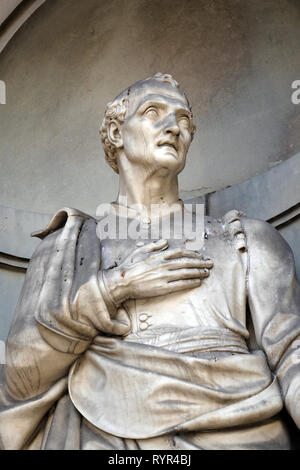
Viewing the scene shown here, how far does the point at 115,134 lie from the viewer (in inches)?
203

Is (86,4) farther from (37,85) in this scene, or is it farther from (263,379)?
(263,379)

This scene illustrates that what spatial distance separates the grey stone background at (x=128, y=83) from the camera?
6.01 meters

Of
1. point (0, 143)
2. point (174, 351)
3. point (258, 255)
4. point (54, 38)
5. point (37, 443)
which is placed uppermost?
point (54, 38)

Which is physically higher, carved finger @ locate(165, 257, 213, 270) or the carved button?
carved finger @ locate(165, 257, 213, 270)

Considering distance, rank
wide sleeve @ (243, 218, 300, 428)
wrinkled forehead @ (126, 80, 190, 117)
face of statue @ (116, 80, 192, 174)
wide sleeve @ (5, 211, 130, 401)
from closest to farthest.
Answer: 1. wide sleeve @ (243, 218, 300, 428)
2. wide sleeve @ (5, 211, 130, 401)
3. face of statue @ (116, 80, 192, 174)
4. wrinkled forehead @ (126, 80, 190, 117)

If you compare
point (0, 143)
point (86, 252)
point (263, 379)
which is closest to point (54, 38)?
point (0, 143)

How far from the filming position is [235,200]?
578cm

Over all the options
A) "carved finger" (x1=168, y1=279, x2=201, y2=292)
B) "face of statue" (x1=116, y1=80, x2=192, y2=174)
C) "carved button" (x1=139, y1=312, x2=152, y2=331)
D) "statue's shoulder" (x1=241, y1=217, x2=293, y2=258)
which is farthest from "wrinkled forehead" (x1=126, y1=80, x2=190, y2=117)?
"carved button" (x1=139, y1=312, x2=152, y2=331)

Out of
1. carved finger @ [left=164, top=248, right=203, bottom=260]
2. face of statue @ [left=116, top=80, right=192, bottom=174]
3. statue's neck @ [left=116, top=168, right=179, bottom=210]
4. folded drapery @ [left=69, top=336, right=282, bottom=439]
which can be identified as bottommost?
Result: folded drapery @ [left=69, top=336, right=282, bottom=439]

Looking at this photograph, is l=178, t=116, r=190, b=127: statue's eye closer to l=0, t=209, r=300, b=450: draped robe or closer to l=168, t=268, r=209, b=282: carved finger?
l=0, t=209, r=300, b=450: draped robe

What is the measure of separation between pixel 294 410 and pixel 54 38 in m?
2.82

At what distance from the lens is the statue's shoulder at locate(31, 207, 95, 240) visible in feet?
16.2

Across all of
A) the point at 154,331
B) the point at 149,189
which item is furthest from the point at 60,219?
the point at 154,331

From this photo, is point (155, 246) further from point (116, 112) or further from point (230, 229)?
point (116, 112)
